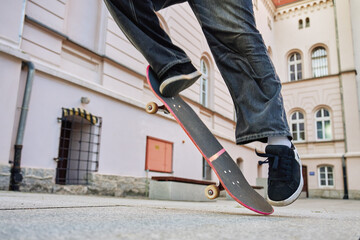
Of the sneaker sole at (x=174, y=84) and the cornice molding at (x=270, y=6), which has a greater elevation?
the cornice molding at (x=270, y=6)

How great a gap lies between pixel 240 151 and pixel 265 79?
36.9ft

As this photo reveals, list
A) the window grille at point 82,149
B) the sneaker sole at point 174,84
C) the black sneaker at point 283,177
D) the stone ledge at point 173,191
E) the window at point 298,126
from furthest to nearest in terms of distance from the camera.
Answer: the window at point 298,126 < the window grille at point 82,149 < the stone ledge at point 173,191 < the sneaker sole at point 174,84 < the black sneaker at point 283,177

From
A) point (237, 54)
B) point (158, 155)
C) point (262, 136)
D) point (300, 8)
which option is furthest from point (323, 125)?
point (262, 136)

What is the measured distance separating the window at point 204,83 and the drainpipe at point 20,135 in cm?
646

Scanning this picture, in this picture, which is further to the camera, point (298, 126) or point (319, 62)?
point (319, 62)

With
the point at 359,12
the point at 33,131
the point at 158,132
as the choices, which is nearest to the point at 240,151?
the point at 158,132

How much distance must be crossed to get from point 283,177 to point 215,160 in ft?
1.06

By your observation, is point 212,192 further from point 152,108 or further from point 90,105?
point 90,105

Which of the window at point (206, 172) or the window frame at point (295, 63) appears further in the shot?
the window frame at point (295, 63)

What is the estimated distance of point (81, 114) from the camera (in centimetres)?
562

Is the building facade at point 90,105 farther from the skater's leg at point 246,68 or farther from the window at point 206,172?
the skater's leg at point 246,68

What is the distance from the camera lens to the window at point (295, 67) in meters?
18.2

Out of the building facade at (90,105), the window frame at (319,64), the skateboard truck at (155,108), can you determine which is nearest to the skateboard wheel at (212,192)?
the skateboard truck at (155,108)

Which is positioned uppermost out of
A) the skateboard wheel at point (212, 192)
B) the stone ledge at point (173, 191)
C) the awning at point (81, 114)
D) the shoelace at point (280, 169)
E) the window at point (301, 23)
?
the window at point (301, 23)
